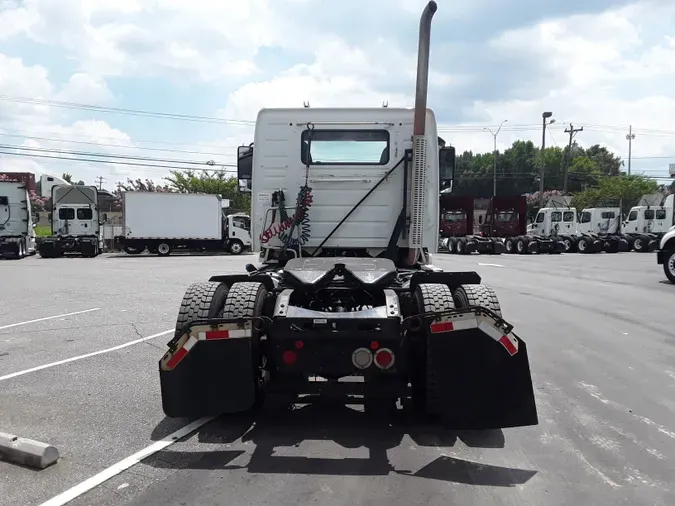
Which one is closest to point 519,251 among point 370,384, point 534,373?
point 534,373

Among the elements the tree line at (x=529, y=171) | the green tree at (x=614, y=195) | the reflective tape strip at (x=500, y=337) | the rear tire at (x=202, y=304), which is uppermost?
the tree line at (x=529, y=171)

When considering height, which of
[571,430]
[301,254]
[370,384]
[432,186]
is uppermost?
[432,186]

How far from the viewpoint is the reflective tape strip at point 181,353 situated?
429cm

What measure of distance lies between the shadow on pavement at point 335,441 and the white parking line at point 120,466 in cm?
10

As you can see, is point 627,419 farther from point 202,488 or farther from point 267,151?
point 267,151

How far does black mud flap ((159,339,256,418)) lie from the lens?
4.31m

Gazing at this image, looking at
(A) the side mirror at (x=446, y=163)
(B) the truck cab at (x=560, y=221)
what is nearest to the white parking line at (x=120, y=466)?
(A) the side mirror at (x=446, y=163)

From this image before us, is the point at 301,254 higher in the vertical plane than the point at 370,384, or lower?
higher

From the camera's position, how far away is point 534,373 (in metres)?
6.66

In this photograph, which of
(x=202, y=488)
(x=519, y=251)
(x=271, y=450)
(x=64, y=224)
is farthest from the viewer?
(x=519, y=251)

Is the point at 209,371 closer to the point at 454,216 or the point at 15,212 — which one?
the point at 15,212

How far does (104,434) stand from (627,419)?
4409mm

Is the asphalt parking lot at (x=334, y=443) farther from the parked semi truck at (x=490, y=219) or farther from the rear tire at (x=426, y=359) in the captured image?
the parked semi truck at (x=490, y=219)

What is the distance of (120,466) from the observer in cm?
401
